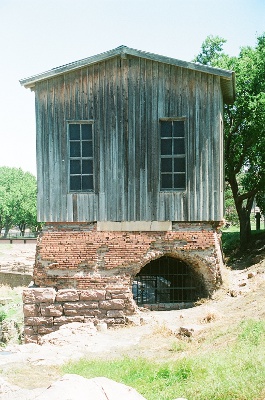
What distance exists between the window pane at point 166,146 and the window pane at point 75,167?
8.82ft

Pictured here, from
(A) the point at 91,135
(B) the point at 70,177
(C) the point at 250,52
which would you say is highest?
(C) the point at 250,52

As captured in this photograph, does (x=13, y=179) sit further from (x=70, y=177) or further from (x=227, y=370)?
A: (x=227, y=370)

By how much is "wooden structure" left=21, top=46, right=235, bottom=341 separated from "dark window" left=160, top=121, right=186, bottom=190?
0.03 meters

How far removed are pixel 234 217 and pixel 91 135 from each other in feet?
113

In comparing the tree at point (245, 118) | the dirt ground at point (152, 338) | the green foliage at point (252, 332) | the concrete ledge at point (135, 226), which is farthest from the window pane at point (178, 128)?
the tree at point (245, 118)

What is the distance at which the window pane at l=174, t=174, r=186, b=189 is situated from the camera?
13883mm

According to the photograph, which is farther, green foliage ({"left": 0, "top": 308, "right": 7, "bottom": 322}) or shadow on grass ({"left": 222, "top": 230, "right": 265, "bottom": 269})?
shadow on grass ({"left": 222, "top": 230, "right": 265, "bottom": 269})

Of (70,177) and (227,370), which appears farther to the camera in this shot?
(70,177)

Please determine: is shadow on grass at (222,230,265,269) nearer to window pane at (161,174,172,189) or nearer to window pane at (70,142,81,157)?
window pane at (161,174,172,189)

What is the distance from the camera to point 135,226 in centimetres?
1370

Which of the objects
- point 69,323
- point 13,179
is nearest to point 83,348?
point 69,323

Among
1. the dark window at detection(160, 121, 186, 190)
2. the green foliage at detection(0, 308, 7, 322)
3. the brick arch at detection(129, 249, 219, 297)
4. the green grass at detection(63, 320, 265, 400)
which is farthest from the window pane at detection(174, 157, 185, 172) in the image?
the green foliage at detection(0, 308, 7, 322)

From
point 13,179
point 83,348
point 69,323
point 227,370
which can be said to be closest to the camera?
point 227,370

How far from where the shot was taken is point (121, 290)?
13594 mm
